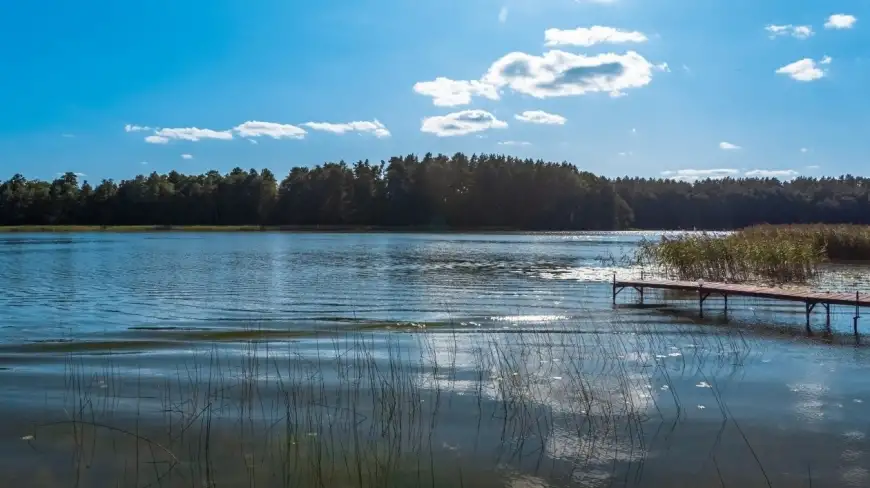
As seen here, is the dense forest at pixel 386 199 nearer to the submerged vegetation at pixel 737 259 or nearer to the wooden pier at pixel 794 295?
the submerged vegetation at pixel 737 259

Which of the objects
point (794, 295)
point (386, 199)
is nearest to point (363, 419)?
point (794, 295)

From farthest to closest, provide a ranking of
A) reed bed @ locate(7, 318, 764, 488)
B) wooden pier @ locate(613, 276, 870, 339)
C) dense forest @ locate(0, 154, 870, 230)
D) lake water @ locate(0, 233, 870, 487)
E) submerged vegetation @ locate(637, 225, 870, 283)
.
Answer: dense forest @ locate(0, 154, 870, 230), submerged vegetation @ locate(637, 225, 870, 283), wooden pier @ locate(613, 276, 870, 339), lake water @ locate(0, 233, 870, 487), reed bed @ locate(7, 318, 764, 488)

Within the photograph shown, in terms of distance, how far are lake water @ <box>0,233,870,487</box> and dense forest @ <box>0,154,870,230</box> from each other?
118668mm

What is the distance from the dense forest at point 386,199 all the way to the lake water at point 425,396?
389 ft

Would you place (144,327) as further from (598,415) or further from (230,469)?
(598,415)

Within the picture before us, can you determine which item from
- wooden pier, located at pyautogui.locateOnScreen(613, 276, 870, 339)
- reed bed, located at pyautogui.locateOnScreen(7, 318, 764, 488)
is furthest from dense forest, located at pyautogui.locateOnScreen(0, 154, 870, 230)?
reed bed, located at pyautogui.locateOnScreen(7, 318, 764, 488)

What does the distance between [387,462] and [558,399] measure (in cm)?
390

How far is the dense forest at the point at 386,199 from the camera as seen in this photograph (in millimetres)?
140125

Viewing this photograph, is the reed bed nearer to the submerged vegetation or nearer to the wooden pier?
the wooden pier

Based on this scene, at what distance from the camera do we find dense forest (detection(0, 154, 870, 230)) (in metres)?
140

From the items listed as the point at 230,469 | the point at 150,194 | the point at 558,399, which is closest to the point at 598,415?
the point at 558,399

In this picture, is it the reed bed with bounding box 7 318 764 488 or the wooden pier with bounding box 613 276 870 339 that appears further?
the wooden pier with bounding box 613 276 870 339

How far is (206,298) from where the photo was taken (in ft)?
85.4

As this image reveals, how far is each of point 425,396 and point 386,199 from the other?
134m
